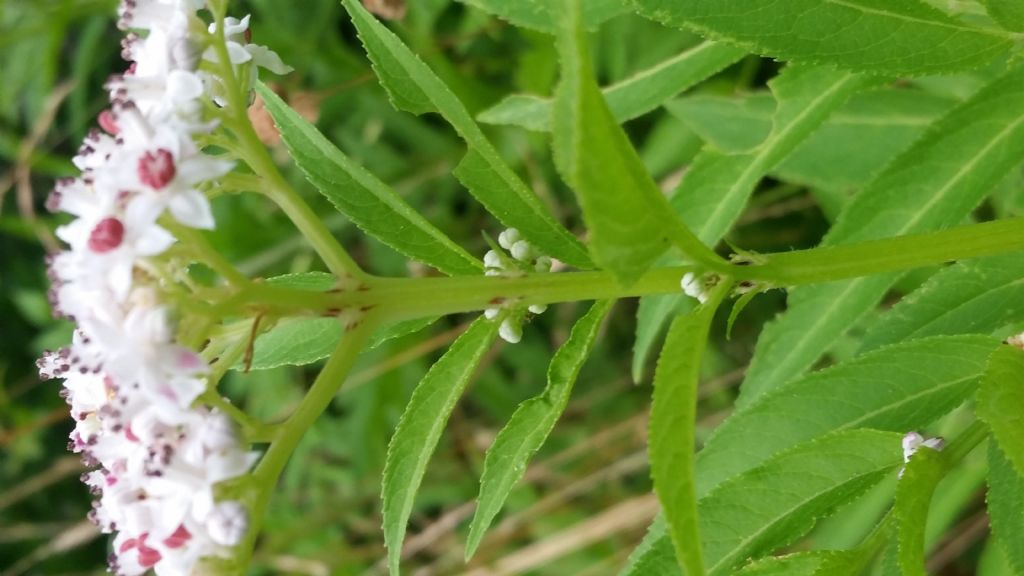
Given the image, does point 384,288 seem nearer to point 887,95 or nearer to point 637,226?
point 637,226

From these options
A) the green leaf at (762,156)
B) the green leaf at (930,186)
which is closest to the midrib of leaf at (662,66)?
the green leaf at (762,156)

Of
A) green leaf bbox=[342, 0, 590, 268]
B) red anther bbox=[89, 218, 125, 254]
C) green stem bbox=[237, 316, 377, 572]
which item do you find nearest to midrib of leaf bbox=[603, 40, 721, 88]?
green leaf bbox=[342, 0, 590, 268]

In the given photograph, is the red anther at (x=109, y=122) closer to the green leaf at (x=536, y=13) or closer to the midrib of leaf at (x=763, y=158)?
the green leaf at (x=536, y=13)

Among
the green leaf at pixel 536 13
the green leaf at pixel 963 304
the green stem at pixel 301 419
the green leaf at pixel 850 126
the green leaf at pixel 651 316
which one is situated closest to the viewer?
the green stem at pixel 301 419

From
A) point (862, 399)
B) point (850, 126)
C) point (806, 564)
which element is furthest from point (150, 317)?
point (850, 126)

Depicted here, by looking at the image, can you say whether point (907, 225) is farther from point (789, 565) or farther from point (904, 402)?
point (789, 565)

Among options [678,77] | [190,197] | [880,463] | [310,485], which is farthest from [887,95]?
[310,485]
